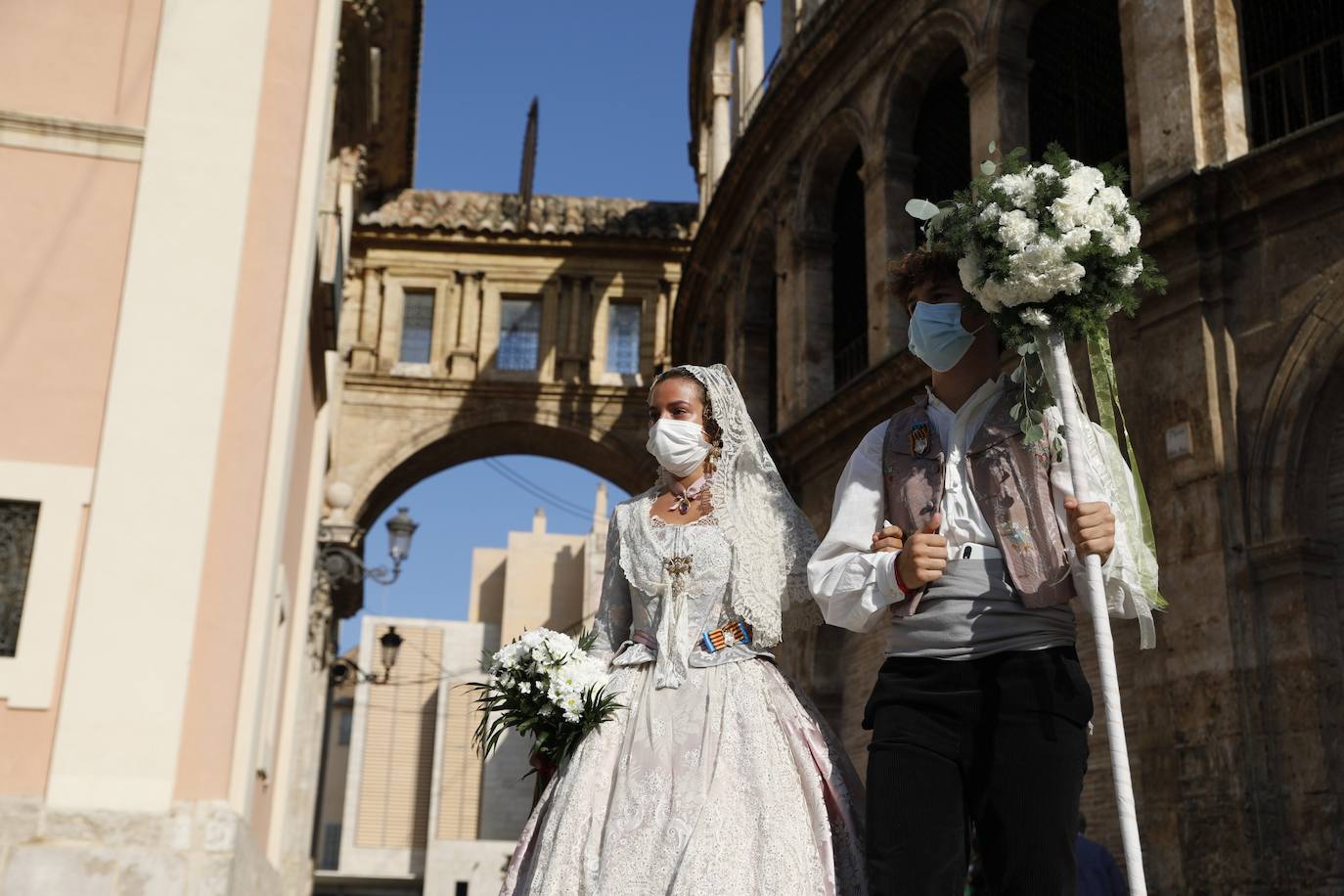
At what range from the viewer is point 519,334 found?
1075 inches

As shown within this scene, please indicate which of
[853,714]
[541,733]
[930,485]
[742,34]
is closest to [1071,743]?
[930,485]

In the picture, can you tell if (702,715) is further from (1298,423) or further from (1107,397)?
(1298,423)

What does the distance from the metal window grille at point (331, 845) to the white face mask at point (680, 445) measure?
1739 inches

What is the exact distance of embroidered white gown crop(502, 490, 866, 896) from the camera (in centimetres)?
386

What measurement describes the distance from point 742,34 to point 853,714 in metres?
11.9

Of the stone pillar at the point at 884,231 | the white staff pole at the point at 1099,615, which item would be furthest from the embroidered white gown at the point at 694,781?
the stone pillar at the point at 884,231

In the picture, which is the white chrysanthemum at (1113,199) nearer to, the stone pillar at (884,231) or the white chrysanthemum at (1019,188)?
the white chrysanthemum at (1019,188)

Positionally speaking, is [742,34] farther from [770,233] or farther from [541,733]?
[541,733]

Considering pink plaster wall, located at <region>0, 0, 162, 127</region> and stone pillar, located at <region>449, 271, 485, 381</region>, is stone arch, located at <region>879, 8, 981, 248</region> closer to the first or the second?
pink plaster wall, located at <region>0, 0, 162, 127</region>

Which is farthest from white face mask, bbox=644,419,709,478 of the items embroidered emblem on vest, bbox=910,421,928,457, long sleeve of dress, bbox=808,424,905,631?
embroidered emblem on vest, bbox=910,421,928,457

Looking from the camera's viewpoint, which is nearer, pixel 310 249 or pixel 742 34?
pixel 310 249

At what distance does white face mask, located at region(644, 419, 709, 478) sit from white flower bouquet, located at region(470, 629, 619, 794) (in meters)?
0.67

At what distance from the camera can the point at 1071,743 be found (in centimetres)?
327

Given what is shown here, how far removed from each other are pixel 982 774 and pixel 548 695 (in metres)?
1.39
